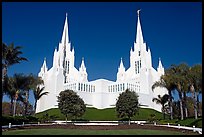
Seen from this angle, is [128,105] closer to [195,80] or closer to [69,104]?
[69,104]

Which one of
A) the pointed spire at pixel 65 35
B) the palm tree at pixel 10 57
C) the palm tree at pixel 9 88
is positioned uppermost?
the pointed spire at pixel 65 35

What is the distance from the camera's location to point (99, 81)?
8000 centimetres

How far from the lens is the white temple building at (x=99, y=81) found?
247 ft

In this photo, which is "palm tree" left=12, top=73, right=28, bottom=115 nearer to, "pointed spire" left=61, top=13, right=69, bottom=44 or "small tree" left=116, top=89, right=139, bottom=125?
"small tree" left=116, top=89, right=139, bottom=125

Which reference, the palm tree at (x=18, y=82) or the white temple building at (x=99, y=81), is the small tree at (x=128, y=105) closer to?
the palm tree at (x=18, y=82)

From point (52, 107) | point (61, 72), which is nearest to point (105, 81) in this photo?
point (61, 72)

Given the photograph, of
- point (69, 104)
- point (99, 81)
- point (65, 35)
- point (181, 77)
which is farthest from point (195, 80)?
point (65, 35)

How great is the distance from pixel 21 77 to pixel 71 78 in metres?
55.0

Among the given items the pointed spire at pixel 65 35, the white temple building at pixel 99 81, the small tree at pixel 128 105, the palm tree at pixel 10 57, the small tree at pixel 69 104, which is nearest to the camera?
the palm tree at pixel 10 57

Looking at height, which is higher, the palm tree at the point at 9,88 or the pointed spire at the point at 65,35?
the pointed spire at the point at 65,35

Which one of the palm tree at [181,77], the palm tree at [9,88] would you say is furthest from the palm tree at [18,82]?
the palm tree at [181,77]

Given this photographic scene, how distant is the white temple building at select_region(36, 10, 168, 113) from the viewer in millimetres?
75188

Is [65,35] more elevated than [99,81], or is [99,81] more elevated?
[65,35]

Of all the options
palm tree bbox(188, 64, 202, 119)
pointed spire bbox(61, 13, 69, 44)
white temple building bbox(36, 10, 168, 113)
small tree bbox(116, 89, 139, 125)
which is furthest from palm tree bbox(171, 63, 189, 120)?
pointed spire bbox(61, 13, 69, 44)
